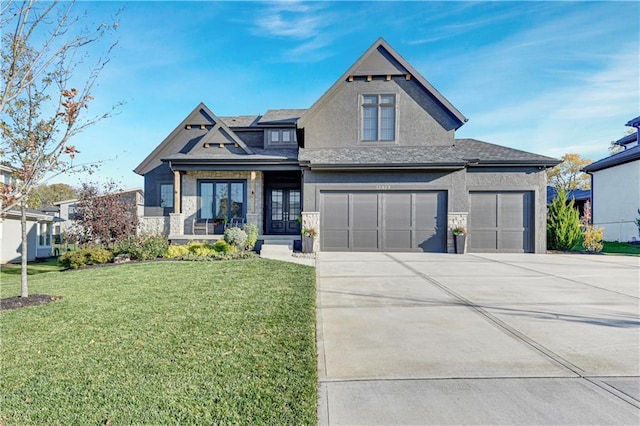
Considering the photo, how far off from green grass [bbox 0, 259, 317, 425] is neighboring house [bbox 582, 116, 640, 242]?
22527 mm

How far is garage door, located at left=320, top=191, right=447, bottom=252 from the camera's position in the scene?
13234mm

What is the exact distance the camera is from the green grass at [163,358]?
2447mm

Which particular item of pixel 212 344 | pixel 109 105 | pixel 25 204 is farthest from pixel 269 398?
pixel 25 204

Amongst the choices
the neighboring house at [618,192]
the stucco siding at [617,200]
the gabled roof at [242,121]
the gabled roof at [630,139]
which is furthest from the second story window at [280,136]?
the gabled roof at [630,139]

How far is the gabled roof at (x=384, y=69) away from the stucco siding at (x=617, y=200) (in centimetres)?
1331

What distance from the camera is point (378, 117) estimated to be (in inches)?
567

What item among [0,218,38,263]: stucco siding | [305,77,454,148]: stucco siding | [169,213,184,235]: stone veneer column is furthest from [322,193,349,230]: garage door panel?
[0,218,38,263]: stucco siding

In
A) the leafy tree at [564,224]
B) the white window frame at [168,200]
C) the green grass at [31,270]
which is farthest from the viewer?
the white window frame at [168,200]

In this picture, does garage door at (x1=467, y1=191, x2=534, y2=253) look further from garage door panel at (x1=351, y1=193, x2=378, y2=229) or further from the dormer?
the dormer

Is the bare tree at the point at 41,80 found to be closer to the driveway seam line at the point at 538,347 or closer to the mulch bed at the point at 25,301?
the mulch bed at the point at 25,301

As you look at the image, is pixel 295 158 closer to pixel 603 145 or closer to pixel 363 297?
pixel 363 297

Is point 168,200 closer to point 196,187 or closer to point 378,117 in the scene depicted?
point 196,187

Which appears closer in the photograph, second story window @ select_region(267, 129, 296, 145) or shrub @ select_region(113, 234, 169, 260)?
shrub @ select_region(113, 234, 169, 260)

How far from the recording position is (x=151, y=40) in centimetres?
991
